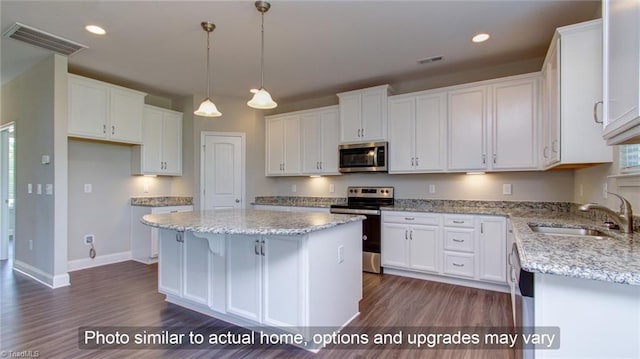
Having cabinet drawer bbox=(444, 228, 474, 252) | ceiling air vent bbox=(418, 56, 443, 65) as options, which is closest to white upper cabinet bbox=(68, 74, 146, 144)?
ceiling air vent bbox=(418, 56, 443, 65)

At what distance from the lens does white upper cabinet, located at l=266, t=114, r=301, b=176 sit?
5.01 m

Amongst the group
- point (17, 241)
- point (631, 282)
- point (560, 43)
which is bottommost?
point (17, 241)

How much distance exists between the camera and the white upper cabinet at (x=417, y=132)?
12.5ft

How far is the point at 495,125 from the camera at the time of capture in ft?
11.4

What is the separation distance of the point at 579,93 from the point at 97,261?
5822 mm

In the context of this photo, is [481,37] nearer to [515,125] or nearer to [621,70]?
[515,125]

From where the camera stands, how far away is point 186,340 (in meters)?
2.29

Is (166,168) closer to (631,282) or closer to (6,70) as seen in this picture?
(6,70)

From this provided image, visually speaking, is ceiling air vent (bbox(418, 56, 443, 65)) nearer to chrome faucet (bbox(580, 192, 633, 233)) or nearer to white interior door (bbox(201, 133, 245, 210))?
chrome faucet (bbox(580, 192, 633, 233))

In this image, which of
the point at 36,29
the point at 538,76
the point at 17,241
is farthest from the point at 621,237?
the point at 17,241

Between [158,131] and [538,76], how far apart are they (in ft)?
16.9

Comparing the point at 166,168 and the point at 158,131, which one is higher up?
the point at 158,131

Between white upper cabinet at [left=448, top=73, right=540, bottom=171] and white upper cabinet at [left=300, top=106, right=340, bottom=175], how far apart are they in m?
1.67

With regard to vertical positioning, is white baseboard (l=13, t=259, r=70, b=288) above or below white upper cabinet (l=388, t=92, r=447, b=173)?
below
